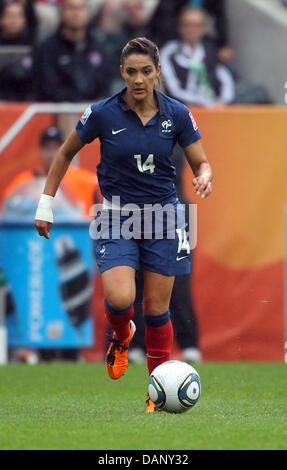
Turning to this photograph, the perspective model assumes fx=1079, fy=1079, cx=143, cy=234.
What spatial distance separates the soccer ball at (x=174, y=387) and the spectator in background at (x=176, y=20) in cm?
656

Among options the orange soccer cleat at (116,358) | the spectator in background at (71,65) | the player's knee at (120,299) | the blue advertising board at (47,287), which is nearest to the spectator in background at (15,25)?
the spectator in background at (71,65)

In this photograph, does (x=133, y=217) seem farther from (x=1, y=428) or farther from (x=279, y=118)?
(x=279, y=118)

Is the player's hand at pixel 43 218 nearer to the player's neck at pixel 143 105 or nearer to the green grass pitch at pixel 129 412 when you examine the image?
the player's neck at pixel 143 105

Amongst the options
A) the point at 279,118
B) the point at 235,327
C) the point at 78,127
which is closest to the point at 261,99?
the point at 279,118

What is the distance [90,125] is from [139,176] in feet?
1.38

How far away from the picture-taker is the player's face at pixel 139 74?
614 centimetres

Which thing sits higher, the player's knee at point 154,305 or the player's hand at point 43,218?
the player's hand at point 43,218

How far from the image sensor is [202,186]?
6117 mm

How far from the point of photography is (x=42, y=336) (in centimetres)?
1009

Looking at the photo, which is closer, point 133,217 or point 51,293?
point 133,217

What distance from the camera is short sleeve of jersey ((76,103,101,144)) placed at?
20.8 ft

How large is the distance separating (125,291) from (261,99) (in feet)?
20.5

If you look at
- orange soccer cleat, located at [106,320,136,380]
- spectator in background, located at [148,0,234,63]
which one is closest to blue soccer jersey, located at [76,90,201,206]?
orange soccer cleat, located at [106,320,136,380]
